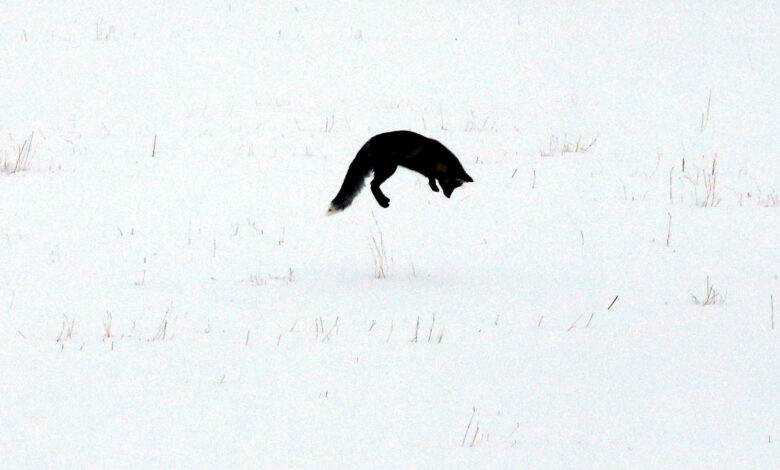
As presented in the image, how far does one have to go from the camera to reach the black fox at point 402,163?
17.1ft

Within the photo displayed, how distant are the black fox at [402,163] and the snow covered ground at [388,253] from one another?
69 centimetres

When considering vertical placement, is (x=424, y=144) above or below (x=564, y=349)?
above

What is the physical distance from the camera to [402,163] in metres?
5.34

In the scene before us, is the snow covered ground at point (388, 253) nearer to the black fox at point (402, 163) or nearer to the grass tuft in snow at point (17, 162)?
the grass tuft in snow at point (17, 162)

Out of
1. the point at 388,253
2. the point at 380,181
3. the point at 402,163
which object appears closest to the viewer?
the point at 402,163

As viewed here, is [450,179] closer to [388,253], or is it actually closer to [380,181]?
[380,181]

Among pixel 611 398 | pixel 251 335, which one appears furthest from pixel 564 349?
pixel 251 335

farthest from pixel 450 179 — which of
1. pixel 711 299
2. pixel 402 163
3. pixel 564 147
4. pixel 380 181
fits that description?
pixel 564 147

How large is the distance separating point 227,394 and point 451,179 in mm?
1612

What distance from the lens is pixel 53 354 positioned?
4.81 m

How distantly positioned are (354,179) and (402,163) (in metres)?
0.45

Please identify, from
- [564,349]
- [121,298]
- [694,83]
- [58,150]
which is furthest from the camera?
[694,83]

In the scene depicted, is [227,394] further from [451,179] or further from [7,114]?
[7,114]

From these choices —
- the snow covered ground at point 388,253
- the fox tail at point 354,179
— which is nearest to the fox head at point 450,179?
the fox tail at point 354,179
